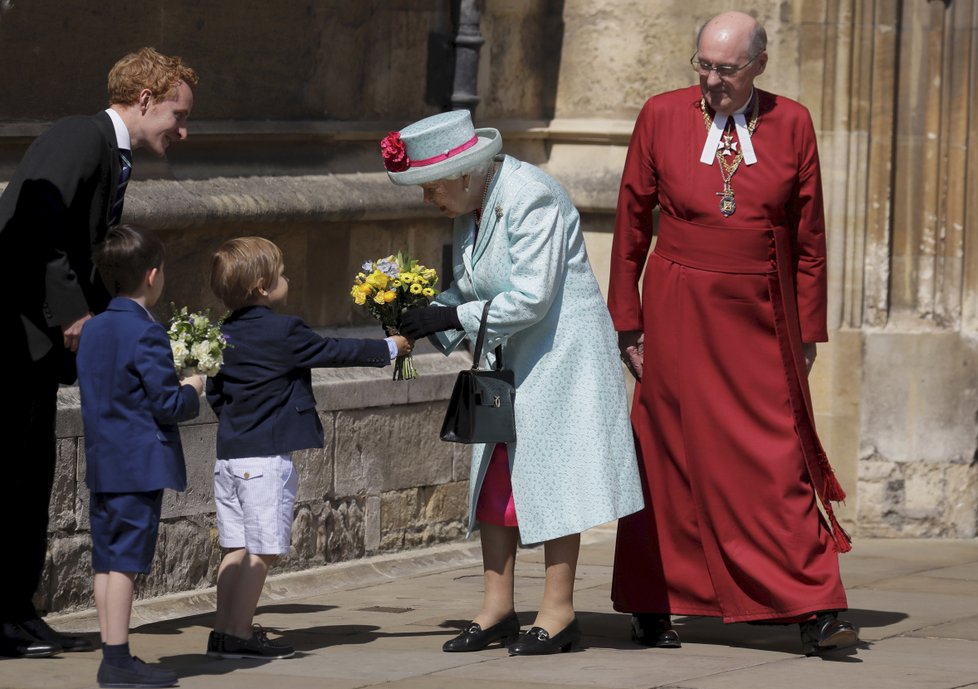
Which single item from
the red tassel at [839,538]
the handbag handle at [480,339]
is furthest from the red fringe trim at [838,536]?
the handbag handle at [480,339]

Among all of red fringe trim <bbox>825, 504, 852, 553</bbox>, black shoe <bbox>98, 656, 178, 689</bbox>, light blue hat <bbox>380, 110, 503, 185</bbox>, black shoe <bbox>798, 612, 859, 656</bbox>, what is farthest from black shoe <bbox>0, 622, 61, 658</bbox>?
red fringe trim <bbox>825, 504, 852, 553</bbox>

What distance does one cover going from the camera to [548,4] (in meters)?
8.92

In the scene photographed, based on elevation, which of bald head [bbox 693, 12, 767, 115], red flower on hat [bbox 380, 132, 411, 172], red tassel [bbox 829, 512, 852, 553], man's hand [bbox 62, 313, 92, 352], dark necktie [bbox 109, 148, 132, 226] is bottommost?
red tassel [bbox 829, 512, 852, 553]

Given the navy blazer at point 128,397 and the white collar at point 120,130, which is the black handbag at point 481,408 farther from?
the white collar at point 120,130

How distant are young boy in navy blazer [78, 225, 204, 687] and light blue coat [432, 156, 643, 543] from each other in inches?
36.5

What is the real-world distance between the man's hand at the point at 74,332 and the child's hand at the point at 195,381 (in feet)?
1.10

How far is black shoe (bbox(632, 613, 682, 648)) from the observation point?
6.13 metres

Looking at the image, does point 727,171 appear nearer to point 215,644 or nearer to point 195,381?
point 195,381

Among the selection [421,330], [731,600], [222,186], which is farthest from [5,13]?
[731,600]

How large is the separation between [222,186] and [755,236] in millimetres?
2121

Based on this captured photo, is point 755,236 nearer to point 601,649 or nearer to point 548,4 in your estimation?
point 601,649

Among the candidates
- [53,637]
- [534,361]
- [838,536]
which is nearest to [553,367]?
[534,361]

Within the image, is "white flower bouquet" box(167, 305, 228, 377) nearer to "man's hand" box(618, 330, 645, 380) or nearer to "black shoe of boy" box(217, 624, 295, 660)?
"black shoe of boy" box(217, 624, 295, 660)

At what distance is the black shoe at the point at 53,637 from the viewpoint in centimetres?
589
